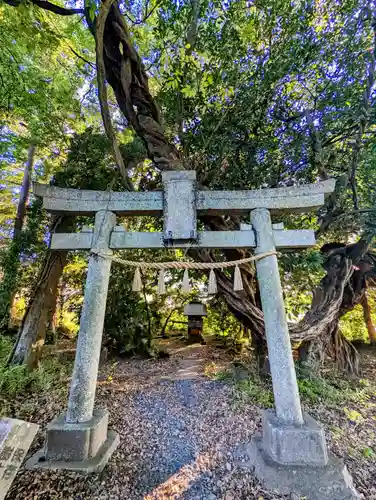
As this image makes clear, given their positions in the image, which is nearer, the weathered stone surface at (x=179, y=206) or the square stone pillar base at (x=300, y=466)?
the square stone pillar base at (x=300, y=466)

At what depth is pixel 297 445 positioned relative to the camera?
202 centimetres

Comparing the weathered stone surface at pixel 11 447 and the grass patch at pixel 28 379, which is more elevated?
the weathered stone surface at pixel 11 447

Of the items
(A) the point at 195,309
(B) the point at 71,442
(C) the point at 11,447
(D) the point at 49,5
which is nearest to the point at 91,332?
(B) the point at 71,442

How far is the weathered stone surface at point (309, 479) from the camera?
1815 millimetres

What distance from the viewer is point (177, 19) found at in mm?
3395

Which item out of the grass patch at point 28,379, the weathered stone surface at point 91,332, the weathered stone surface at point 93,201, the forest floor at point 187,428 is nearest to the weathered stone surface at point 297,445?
the forest floor at point 187,428

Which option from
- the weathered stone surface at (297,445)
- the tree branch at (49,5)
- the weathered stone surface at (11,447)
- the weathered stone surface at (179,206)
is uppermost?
the tree branch at (49,5)

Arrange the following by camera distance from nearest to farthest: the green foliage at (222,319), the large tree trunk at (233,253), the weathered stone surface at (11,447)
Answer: the weathered stone surface at (11,447) < the large tree trunk at (233,253) < the green foliage at (222,319)

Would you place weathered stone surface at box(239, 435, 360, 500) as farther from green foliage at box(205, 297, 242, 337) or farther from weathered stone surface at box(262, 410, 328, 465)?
green foliage at box(205, 297, 242, 337)

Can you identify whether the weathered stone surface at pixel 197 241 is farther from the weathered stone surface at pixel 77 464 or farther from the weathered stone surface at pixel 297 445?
the weathered stone surface at pixel 77 464

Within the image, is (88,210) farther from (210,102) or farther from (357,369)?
(357,369)

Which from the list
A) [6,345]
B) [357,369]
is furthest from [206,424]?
[6,345]

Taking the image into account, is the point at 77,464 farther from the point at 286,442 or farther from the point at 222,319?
the point at 222,319

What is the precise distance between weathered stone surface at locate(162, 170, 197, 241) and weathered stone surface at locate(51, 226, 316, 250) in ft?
0.37
